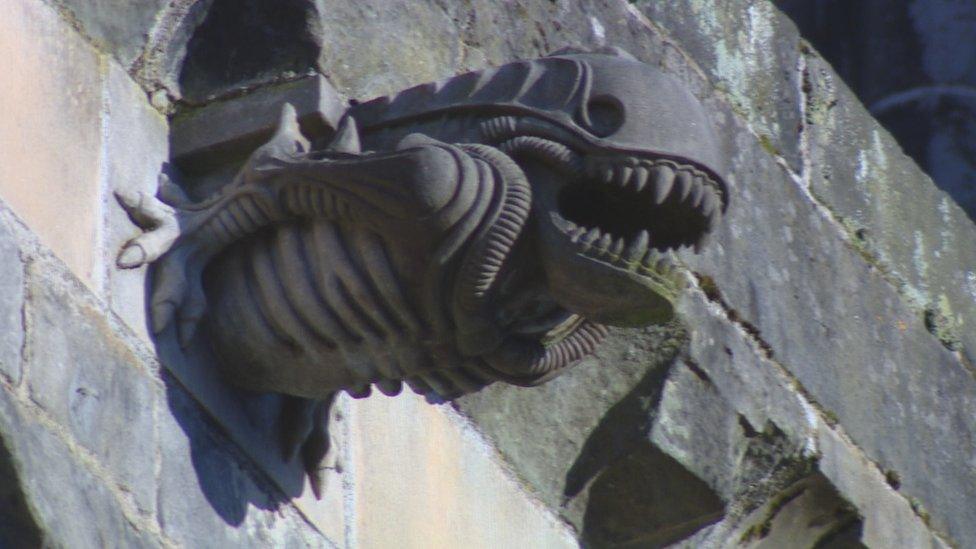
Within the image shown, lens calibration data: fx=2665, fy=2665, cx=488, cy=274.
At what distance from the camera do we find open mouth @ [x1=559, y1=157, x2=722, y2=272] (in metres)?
2.80

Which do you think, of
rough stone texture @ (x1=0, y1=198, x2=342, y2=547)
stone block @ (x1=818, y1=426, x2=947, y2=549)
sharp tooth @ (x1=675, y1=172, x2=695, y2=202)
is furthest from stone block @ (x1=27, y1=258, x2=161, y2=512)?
stone block @ (x1=818, y1=426, x2=947, y2=549)

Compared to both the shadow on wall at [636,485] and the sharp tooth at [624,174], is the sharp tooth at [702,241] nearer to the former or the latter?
the sharp tooth at [624,174]

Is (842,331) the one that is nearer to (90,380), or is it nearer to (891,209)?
(891,209)

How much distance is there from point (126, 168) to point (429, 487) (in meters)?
0.77

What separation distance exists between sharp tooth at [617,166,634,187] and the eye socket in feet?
0.18

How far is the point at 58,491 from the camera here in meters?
2.58

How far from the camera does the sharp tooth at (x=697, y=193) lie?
284cm

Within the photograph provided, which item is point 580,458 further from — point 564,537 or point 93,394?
point 93,394

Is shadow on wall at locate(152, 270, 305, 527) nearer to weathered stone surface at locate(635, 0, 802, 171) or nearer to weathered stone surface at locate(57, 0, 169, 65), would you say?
weathered stone surface at locate(57, 0, 169, 65)

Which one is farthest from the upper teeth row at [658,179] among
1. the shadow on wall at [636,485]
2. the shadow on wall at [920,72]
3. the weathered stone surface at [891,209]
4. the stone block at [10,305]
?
the shadow on wall at [920,72]

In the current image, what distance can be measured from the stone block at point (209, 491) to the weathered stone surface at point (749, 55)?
144cm

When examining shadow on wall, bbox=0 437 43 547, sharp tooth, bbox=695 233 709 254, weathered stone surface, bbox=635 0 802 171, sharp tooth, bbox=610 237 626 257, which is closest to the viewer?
shadow on wall, bbox=0 437 43 547

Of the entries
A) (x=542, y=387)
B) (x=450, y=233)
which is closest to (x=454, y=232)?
(x=450, y=233)

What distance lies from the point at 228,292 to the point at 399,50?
1.64 feet
